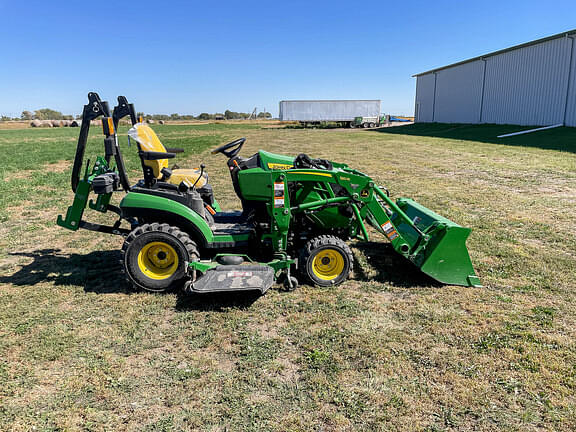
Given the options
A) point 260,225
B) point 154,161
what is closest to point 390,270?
point 260,225

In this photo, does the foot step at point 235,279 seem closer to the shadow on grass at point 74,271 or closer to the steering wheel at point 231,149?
the shadow on grass at point 74,271

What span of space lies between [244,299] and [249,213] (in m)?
1.16

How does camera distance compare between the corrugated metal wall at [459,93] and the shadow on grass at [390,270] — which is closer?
the shadow on grass at [390,270]

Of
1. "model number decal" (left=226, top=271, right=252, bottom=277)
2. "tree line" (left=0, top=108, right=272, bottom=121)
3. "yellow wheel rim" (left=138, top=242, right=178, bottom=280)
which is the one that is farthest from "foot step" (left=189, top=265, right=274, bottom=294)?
"tree line" (left=0, top=108, right=272, bottom=121)

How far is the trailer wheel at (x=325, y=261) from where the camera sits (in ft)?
15.3

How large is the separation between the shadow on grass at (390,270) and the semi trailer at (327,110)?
4716 cm

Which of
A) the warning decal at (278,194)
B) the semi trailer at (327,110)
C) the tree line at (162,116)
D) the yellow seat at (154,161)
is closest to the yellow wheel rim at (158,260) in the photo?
the yellow seat at (154,161)

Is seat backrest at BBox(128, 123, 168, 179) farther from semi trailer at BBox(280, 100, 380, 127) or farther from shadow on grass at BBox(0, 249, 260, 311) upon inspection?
semi trailer at BBox(280, 100, 380, 127)

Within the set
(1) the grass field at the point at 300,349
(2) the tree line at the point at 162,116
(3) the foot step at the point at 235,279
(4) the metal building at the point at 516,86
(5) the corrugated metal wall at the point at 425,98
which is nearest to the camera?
(1) the grass field at the point at 300,349

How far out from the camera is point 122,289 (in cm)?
472

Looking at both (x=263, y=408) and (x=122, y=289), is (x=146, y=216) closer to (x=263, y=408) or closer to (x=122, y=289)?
(x=122, y=289)

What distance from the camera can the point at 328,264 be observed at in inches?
188

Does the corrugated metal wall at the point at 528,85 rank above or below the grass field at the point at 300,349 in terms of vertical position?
above

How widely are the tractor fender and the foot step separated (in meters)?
0.49
